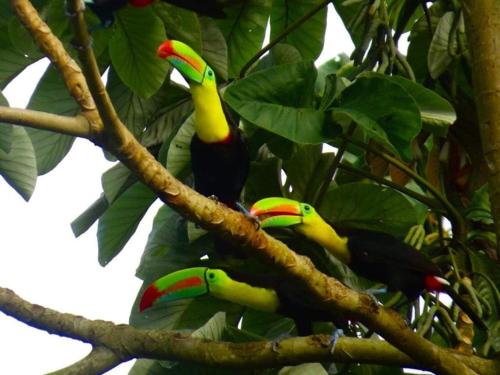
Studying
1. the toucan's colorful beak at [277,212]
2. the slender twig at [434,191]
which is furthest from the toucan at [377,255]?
the slender twig at [434,191]

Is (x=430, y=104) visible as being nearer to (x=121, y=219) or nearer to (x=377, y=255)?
(x=377, y=255)

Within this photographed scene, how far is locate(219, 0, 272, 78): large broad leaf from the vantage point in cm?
278

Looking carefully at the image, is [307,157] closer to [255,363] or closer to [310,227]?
[310,227]

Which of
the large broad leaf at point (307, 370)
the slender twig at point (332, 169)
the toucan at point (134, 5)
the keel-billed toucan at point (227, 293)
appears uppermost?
the toucan at point (134, 5)

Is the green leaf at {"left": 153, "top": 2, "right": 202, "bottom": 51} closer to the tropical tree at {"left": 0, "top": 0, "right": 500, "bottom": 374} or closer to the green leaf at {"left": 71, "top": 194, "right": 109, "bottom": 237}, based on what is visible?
the tropical tree at {"left": 0, "top": 0, "right": 500, "bottom": 374}

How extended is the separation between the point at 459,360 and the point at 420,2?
1.07m

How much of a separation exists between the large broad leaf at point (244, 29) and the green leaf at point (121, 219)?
0.43 metres

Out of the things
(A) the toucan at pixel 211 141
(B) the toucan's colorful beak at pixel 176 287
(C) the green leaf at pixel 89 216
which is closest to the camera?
(A) the toucan at pixel 211 141

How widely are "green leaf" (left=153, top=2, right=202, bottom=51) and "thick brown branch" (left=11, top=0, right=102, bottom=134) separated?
0.92 metres

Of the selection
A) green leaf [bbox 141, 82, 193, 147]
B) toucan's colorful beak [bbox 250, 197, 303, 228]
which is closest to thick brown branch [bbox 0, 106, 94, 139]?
toucan's colorful beak [bbox 250, 197, 303, 228]

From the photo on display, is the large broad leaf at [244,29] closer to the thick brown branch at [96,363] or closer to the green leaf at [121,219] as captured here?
the green leaf at [121,219]

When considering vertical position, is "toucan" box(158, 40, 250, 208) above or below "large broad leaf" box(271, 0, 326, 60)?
below

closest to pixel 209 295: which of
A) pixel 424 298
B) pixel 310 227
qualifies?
pixel 310 227

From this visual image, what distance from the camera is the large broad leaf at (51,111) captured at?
2.58m
